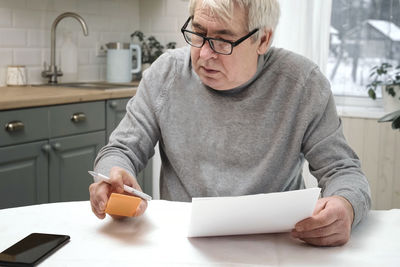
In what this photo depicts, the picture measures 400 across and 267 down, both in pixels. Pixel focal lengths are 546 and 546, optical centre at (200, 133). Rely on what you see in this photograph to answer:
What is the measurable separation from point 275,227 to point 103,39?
287cm

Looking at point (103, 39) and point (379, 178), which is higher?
point (103, 39)

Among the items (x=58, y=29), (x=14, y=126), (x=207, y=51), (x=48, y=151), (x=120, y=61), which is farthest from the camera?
(x=120, y=61)

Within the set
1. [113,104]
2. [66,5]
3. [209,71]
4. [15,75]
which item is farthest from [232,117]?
[66,5]

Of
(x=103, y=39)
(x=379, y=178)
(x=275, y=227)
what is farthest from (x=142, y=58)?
(x=275, y=227)

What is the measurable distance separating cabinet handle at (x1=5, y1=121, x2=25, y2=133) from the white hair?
3.78 ft

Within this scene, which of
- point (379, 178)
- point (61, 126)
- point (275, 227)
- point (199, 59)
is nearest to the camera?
point (275, 227)

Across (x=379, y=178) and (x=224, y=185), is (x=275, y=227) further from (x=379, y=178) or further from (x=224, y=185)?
(x=379, y=178)

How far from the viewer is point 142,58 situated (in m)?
3.90

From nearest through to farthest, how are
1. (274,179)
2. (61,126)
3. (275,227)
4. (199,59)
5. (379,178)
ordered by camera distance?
1. (275,227)
2. (199,59)
3. (274,179)
4. (61,126)
5. (379,178)

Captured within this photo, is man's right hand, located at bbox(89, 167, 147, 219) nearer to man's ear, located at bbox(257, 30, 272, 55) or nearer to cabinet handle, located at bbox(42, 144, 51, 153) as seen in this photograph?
man's ear, located at bbox(257, 30, 272, 55)

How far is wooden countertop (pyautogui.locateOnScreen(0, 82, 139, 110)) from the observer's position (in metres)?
2.33

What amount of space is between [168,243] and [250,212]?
172mm

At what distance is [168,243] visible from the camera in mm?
1068

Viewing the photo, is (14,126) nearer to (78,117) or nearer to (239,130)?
(78,117)
